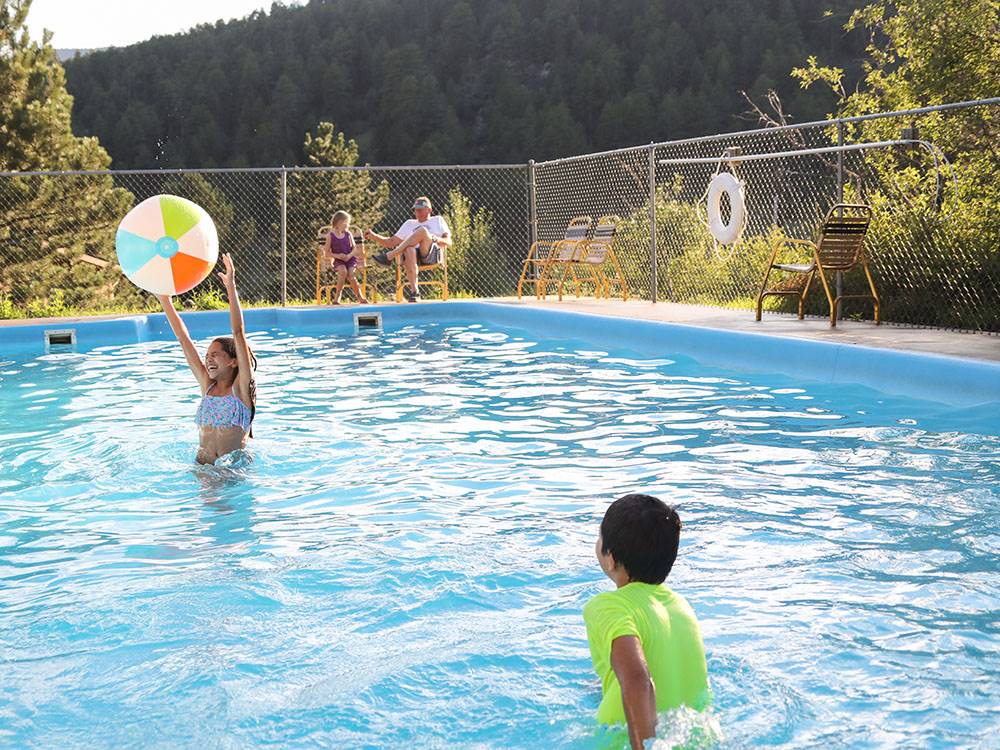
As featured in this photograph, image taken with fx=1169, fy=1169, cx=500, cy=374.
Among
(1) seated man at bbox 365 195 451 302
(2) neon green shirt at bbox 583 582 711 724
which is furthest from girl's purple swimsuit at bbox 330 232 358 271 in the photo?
(2) neon green shirt at bbox 583 582 711 724

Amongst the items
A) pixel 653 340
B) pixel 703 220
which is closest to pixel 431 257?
pixel 703 220

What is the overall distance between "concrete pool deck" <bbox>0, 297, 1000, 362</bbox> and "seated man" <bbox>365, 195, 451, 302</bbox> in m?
0.45

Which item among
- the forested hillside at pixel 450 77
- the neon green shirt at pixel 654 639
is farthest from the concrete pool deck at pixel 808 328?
the forested hillside at pixel 450 77

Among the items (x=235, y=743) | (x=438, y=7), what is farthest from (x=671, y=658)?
(x=438, y=7)

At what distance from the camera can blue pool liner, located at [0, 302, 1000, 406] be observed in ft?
21.9

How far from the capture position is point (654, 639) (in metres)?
2.14

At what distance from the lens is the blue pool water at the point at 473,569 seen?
2.65 metres

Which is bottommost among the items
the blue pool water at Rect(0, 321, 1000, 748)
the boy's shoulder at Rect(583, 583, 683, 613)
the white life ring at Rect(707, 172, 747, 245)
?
the blue pool water at Rect(0, 321, 1000, 748)

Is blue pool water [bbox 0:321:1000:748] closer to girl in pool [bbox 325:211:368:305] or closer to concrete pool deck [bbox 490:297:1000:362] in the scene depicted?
concrete pool deck [bbox 490:297:1000:362]

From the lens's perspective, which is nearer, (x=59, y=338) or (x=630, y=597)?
(x=630, y=597)

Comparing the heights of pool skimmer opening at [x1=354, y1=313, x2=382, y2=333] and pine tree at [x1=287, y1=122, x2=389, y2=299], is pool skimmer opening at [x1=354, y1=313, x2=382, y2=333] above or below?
below

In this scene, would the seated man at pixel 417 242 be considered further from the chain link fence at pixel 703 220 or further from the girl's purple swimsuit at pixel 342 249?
the chain link fence at pixel 703 220

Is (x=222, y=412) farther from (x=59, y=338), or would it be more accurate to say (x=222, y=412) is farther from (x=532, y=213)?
(x=532, y=213)

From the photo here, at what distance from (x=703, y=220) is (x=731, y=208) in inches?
71.9
